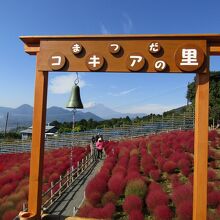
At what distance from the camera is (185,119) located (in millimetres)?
34781

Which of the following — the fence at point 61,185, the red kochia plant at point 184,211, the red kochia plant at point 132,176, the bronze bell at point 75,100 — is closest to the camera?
the bronze bell at point 75,100

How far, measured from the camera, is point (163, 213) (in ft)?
31.8

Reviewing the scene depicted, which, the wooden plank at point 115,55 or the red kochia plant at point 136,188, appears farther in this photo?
the red kochia plant at point 136,188

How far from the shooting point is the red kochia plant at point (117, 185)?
39.3 feet

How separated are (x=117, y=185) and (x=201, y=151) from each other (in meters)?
7.08

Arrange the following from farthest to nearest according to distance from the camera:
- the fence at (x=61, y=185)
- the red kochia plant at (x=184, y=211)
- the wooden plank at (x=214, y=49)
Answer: the fence at (x=61, y=185) → the red kochia plant at (x=184, y=211) → the wooden plank at (x=214, y=49)

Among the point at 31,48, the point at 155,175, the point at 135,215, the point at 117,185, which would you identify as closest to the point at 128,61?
the point at 31,48

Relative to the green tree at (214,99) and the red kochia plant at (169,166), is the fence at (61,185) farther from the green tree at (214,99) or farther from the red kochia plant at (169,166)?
the green tree at (214,99)

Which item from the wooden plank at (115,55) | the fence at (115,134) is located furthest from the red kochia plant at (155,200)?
the fence at (115,134)

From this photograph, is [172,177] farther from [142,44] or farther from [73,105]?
[142,44]

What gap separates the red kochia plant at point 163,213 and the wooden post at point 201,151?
14.2 feet

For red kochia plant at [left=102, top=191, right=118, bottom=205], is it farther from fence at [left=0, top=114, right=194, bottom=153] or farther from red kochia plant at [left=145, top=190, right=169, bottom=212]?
fence at [left=0, top=114, right=194, bottom=153]

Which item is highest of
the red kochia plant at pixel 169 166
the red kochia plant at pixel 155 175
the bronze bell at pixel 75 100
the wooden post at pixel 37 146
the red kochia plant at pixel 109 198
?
the bronze bell at pixel 75 100

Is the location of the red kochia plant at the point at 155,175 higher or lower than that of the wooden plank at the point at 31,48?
lower
